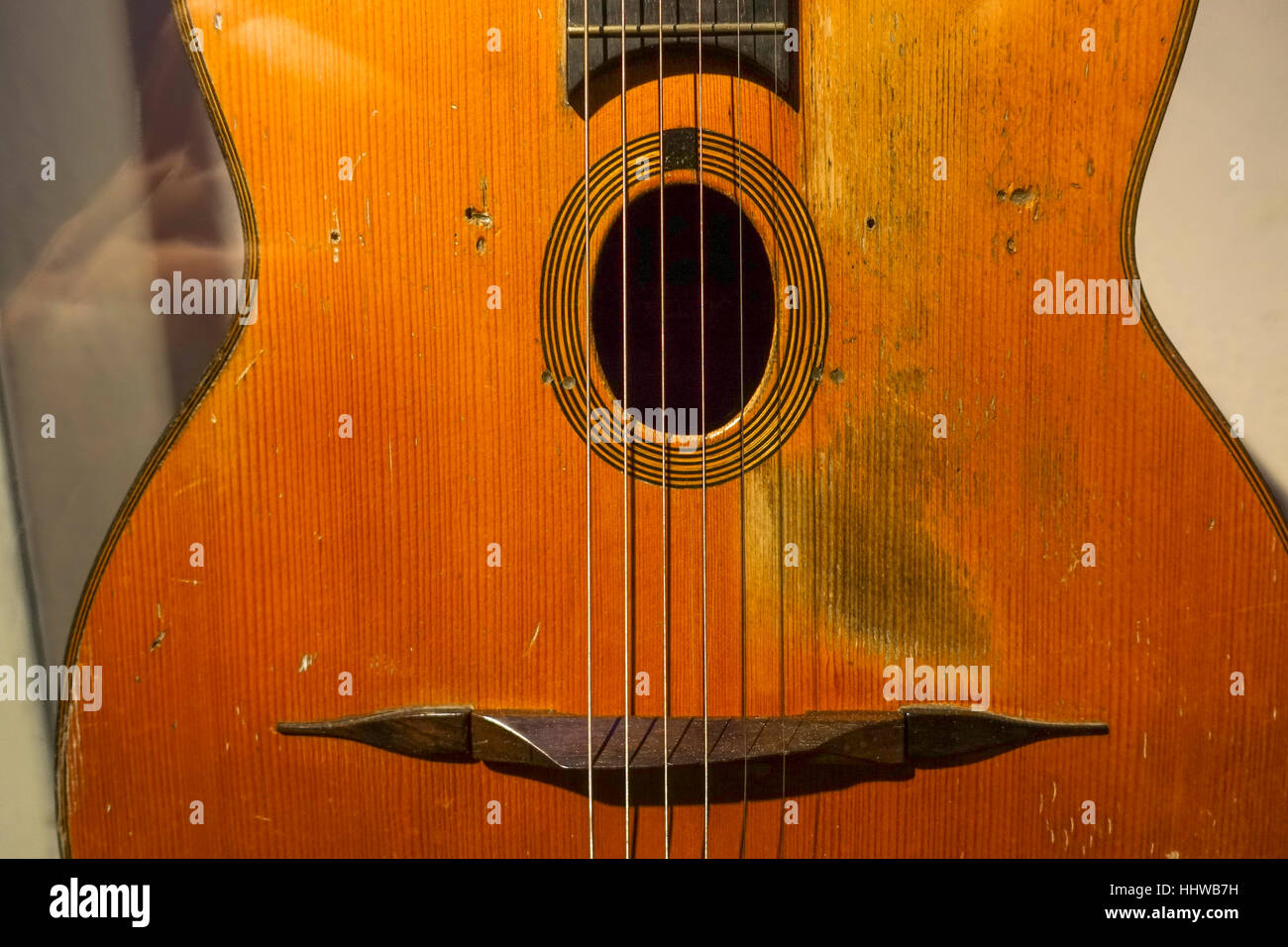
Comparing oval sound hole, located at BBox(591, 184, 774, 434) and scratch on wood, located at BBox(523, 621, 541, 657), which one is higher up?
oval sound hole, located at BBox(591, 184, 774, 434)

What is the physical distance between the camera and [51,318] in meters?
1.03

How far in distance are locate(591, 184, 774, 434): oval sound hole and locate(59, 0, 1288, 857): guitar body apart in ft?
0.12

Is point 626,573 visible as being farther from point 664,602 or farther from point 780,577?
point 780,577

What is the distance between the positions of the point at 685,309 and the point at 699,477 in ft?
0.70

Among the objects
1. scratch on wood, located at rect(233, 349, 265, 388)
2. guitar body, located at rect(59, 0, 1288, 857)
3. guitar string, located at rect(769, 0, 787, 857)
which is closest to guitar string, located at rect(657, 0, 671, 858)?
guitar body, located at rect(59, 0, 1288, 857)

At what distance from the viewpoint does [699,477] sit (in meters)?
0.88

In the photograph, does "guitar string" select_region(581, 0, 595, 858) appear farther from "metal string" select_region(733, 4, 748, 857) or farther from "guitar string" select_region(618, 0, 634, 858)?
"metal string" select_region(733, 4, 748, 857)

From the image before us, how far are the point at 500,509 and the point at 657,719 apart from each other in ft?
0.90

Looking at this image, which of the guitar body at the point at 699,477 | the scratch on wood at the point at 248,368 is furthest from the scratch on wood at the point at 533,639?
the scratch on wood at the point at 248,368

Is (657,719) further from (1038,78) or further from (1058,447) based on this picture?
(1038,78)

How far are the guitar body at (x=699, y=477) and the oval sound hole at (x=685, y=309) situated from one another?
4cm

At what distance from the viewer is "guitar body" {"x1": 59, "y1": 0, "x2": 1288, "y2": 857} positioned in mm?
848

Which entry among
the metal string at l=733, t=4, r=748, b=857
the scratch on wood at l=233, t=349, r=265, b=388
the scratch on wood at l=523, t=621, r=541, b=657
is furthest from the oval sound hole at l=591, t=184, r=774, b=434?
the scratch on wood at l=233, t=349, r=265, b=388
